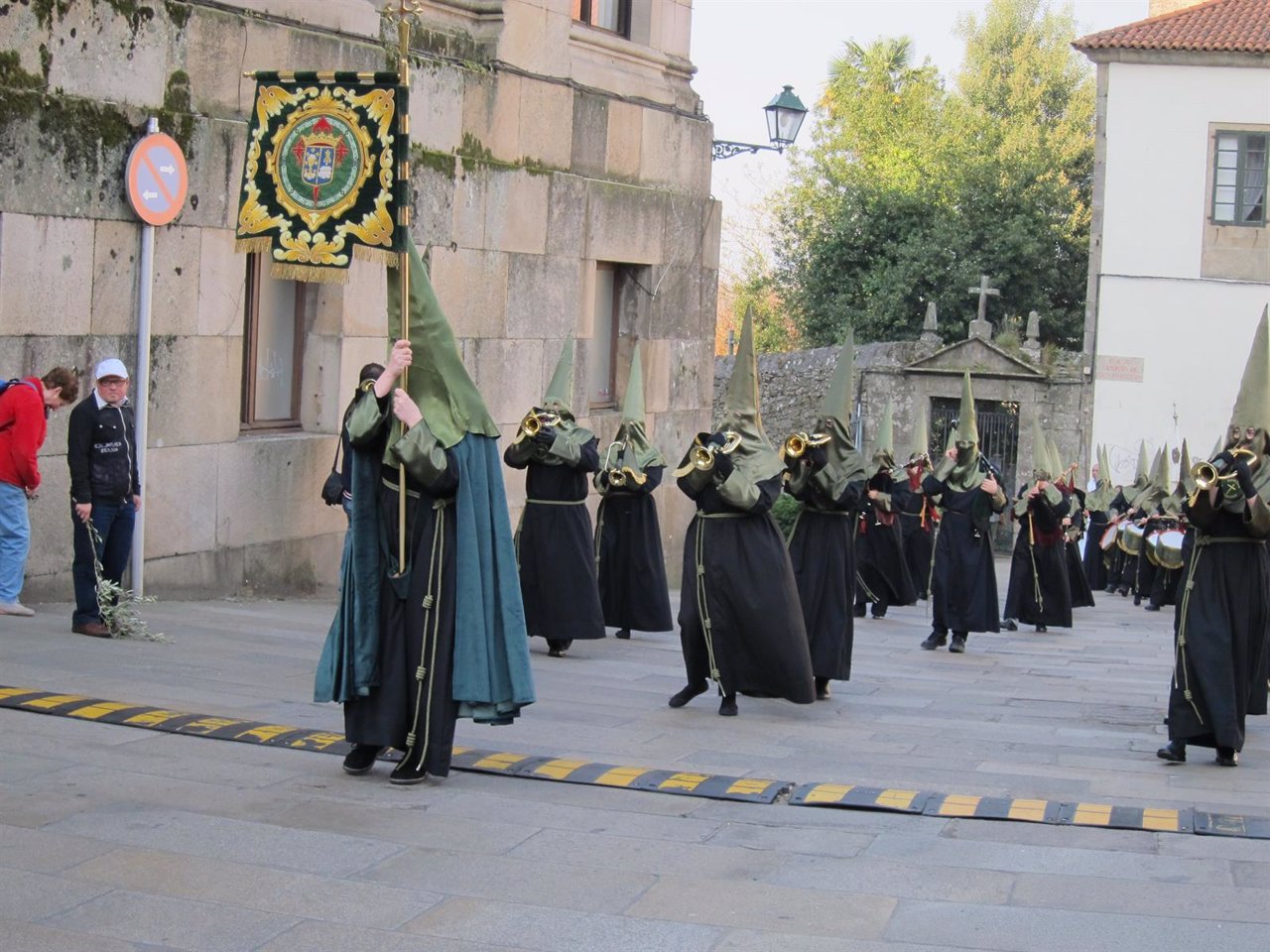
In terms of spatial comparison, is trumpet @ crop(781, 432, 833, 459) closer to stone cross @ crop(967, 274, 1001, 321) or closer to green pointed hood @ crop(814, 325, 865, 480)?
green pointed hood @ crop(814, 325, 865, 480)

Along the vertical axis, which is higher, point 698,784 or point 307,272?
point 307,272

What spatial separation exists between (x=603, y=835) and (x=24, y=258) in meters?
6.39

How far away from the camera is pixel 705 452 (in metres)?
10.1

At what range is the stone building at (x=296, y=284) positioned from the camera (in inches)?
447

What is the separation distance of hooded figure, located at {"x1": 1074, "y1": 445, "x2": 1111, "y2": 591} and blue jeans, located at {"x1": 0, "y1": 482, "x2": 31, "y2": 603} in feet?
65.3

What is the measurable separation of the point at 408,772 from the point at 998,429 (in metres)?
31.4

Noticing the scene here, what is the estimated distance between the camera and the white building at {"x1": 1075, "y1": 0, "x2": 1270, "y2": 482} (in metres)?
34.4

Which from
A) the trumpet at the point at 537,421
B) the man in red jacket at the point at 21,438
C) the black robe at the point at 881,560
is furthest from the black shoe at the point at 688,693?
the black robe at the point at 881,560

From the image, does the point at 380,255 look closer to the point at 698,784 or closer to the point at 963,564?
the point at 698,784

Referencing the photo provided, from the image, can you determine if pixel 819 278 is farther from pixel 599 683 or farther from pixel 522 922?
A: pixel 522 922

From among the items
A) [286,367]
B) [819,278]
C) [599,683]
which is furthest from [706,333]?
[819,278]

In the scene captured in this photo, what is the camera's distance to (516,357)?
16812 millimetres

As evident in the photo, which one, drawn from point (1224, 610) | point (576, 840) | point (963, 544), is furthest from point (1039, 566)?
point (576, 840)

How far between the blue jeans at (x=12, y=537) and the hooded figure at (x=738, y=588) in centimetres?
395
